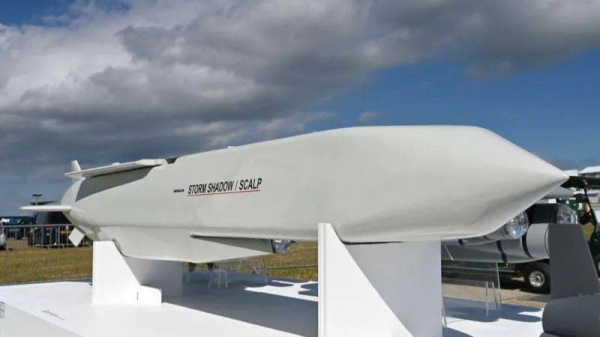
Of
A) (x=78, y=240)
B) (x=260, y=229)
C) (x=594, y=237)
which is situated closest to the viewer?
(x=260, y=229)

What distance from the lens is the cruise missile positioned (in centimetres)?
338

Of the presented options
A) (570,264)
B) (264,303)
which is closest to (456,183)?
(570,264)

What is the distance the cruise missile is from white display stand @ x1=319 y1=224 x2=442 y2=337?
169 millimetres

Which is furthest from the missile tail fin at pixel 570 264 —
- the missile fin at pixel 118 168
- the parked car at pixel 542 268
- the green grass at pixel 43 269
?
the green grass at pixel 43 269

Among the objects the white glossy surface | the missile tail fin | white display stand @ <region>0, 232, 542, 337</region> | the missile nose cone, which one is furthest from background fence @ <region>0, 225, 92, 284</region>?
the missile tail fin

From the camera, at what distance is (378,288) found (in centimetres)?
403

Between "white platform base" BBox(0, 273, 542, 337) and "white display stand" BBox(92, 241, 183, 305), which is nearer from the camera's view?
"white platform base" BBox(0, 273, 542, 337)

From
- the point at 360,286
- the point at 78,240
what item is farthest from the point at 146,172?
the point at 360,286

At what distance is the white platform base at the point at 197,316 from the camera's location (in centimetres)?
494

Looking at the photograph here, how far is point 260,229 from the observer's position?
4504 mm

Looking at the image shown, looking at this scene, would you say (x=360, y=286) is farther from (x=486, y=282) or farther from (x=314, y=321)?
(x=486, y=282)

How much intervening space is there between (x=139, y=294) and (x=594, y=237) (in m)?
8.68

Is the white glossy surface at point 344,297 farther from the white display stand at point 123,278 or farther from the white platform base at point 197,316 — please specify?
the white display stand at point 123,278

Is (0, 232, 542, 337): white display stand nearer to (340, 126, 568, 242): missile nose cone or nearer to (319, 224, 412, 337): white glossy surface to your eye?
(319, 224, 412, 337): white glossy surface
